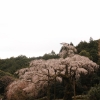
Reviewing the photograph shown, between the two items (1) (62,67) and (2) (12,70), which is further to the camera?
(2) (12,70)

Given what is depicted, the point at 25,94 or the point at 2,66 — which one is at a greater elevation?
the point at 2,66

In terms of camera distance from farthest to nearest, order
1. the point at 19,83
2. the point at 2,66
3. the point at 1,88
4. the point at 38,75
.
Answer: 1. the point at 2,66
2. the point at 1,88
3. the point at 19,83
4. the point at 38,75

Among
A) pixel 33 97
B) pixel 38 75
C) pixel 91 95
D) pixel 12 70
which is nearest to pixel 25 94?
pixel 33 97

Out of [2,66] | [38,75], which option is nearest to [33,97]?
[38,75]

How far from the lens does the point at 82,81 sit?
39.2m

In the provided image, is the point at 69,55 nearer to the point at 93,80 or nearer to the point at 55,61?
the point at 55,61

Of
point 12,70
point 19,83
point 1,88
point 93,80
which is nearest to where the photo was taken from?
point 19,83

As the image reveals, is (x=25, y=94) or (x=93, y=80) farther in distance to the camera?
(x=93, y=80)

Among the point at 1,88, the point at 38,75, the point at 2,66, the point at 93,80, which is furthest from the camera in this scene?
the point at 2,66

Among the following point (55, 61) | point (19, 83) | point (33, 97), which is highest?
point (55, 61)

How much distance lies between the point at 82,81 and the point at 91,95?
1525 cm

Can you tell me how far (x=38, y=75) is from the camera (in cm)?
2750

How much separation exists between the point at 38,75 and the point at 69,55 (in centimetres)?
507

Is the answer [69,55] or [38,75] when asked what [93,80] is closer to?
[69,55]
